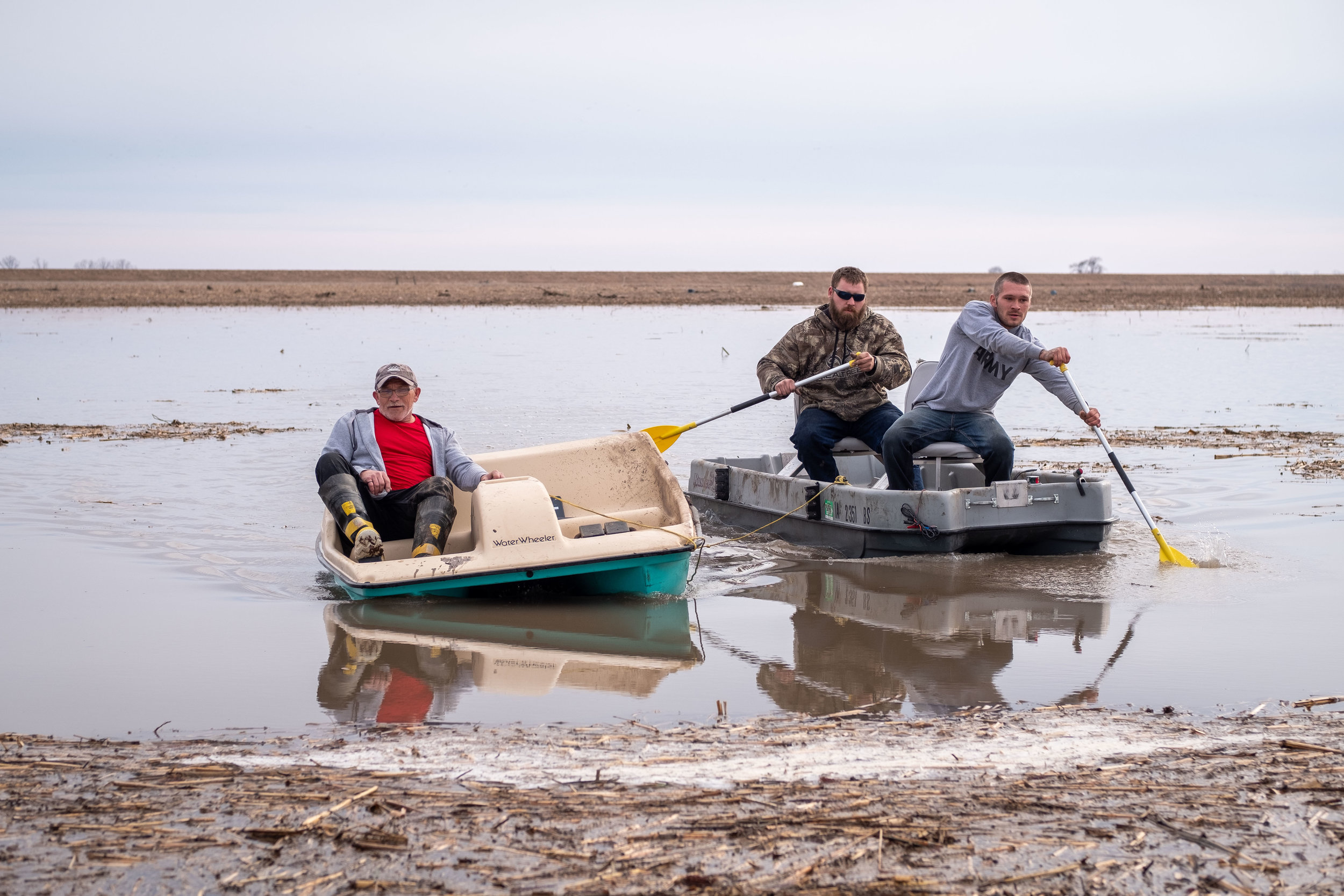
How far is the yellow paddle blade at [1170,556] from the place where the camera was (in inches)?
322

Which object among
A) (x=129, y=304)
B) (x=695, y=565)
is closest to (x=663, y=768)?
(x=695, y=565)

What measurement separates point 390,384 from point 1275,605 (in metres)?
5.09

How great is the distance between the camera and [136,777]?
422cm

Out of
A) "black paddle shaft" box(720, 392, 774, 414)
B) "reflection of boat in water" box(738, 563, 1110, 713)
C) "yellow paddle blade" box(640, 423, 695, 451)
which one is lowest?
"reflection of boat in water" box(738, 563, 1110, 713)

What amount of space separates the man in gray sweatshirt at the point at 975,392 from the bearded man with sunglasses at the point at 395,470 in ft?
8.66

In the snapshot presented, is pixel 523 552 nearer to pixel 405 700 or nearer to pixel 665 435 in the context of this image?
pixel 405 700

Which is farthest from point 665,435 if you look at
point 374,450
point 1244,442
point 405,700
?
point 1244,442

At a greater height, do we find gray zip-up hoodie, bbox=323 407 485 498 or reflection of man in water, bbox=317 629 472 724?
gray zip-up hoodie, bbox=323 407 485 498

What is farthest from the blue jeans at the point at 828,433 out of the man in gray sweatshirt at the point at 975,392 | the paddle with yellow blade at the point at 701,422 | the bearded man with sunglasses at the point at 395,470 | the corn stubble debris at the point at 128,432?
the corn stubble debris at the point at 128,432

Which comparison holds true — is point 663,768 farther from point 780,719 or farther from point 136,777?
point 136,777

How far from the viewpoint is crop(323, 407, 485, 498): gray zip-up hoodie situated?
7.74 meters

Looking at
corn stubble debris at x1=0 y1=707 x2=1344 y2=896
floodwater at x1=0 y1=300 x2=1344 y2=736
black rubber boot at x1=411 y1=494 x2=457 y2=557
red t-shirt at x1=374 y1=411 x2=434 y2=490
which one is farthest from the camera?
red t-shirt at x1=374 y1=411 x2=434 y2=490

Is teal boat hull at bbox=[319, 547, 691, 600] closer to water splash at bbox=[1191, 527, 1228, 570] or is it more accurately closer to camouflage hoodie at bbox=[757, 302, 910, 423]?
camouflage hoodie at bbox=[757, 302, 910, 423]

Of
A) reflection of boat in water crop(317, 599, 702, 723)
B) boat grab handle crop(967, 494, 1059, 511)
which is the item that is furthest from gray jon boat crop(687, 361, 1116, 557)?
reflection of boat in water crop(317, 599, 702, 723)
